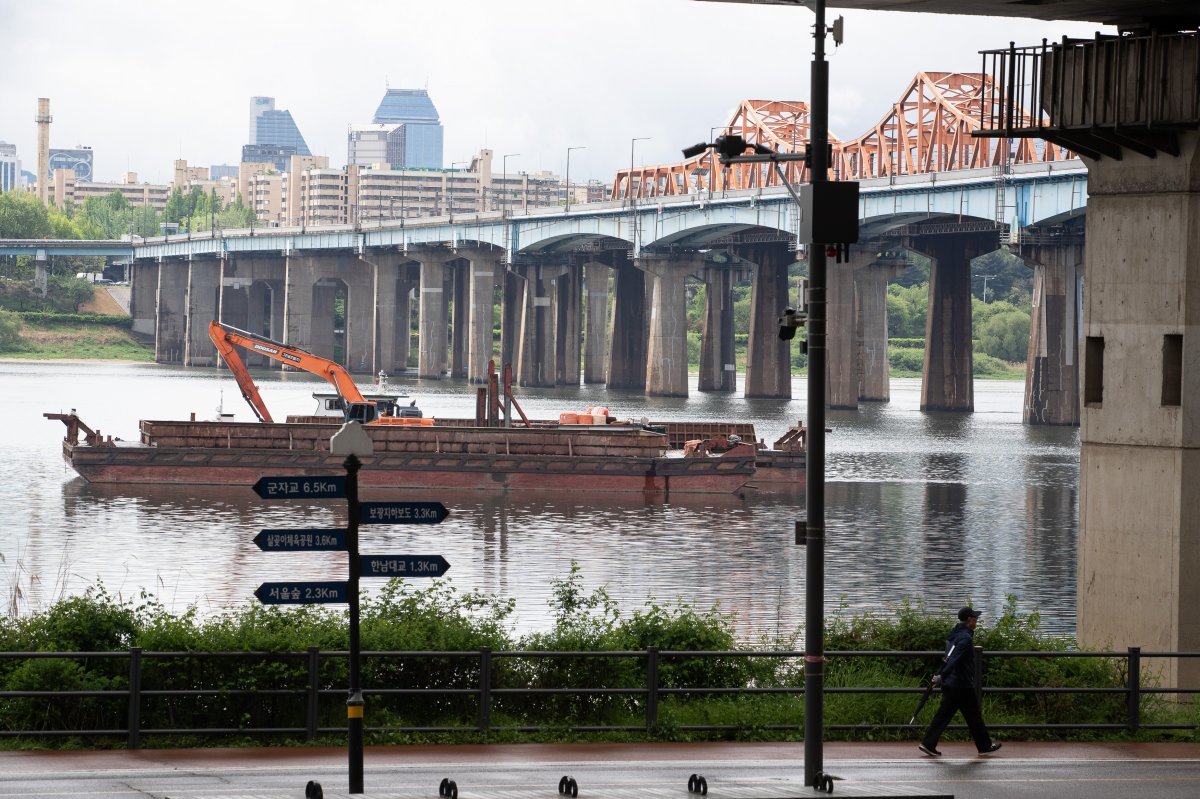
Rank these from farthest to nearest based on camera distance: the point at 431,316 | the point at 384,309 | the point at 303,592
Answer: the point at 384,309 < the point at 431,316 < the point at 303,592

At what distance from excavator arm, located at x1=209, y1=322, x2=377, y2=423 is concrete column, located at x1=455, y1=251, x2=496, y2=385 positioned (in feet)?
240

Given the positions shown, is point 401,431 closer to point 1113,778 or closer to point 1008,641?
point 1008,641

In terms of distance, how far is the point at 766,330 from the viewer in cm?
13275

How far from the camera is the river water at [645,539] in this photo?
36.4 meters

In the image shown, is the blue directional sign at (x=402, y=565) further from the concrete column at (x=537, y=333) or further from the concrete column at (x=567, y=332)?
the concrete column at (x=567, y=332)

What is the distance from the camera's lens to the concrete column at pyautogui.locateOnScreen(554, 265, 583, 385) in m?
155

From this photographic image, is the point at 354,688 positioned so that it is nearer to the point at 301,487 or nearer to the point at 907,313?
the point at 301,487

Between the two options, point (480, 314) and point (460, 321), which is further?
point (460, 321)

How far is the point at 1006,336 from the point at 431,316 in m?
66.1

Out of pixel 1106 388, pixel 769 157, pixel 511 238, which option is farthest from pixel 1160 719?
pixel 511 238

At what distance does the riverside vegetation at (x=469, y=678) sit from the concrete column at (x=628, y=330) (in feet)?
422

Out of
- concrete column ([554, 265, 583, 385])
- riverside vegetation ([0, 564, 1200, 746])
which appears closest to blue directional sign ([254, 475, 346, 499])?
riverside vegetation ([0, 564, 1200, 746])

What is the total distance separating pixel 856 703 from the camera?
18344mm

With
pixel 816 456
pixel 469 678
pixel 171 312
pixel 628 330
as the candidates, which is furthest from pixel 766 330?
pixel 816 456
